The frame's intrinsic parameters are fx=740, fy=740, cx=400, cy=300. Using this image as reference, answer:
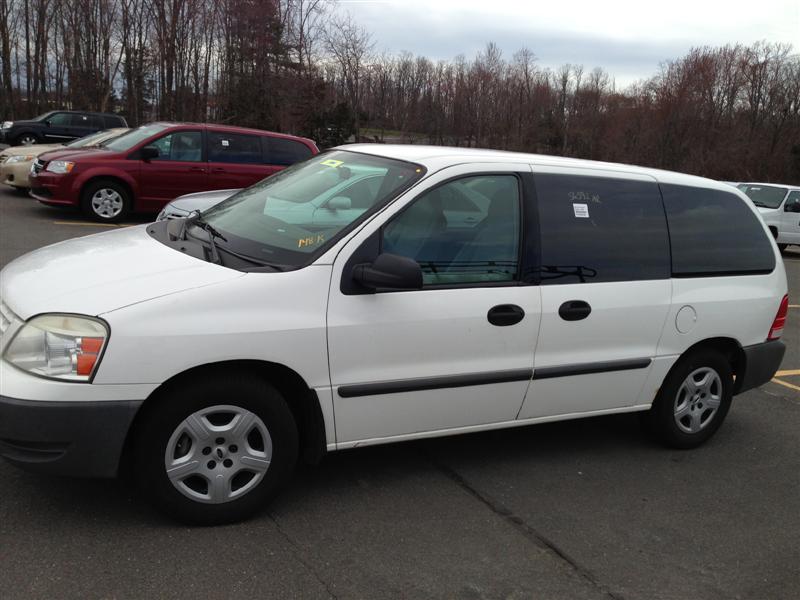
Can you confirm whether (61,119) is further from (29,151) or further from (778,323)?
(778,323)

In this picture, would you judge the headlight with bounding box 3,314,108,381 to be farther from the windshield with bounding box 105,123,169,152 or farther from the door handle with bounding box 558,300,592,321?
the windshield with bounding box 105,123,169,152

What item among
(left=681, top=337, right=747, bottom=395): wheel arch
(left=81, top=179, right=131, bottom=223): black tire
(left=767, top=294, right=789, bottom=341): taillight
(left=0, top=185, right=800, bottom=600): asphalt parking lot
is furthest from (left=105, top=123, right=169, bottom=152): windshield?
(left=767, top=294, right=789, bottom=341): taillight

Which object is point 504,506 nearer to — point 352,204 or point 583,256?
point 583,256

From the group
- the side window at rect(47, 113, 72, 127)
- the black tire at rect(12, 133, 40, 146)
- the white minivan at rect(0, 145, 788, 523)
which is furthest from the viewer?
the side window at rect(47, 113, 72, 127)

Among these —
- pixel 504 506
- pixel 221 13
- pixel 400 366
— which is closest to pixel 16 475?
pixel 400 366

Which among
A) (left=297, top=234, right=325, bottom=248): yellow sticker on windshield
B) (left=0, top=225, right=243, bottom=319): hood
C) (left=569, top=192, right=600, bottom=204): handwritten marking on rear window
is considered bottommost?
(left=0, top=225, right=243, bottom=319): hood

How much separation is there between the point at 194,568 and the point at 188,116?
119 feet

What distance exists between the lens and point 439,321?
3.61 m

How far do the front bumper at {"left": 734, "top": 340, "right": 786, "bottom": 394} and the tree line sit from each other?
79.3 feet

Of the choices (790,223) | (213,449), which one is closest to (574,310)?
(213,449)

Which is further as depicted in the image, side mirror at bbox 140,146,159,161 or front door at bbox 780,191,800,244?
front door at bbox 780,191,800,244

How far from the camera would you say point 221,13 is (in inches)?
1379

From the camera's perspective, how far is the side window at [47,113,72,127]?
80.0 ft

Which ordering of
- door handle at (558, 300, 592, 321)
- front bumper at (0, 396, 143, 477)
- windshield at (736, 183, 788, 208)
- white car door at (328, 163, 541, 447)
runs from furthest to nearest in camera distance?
windshield at (736, 183, 788, 208), door handle at (558, 300, 592, 321), white car door at (328, 163, 541, 447), front bumper at (0, 396, 143, 477)
